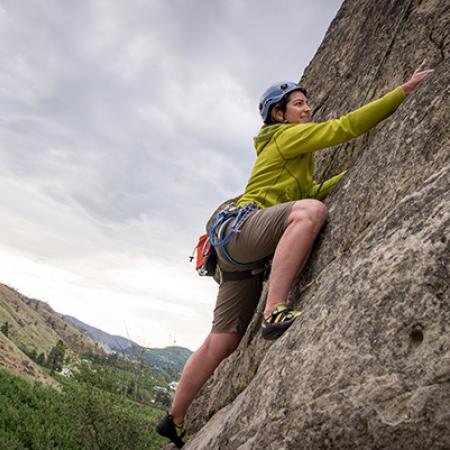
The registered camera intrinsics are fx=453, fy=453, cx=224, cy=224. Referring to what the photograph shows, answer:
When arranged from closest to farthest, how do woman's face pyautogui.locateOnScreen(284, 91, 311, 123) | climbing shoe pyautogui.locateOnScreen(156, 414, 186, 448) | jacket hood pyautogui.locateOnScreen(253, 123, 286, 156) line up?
jacket hood pyautogui.locateOnScreen(253, 123, 286, 156) < woman's face pyautogui.locateOnScreen(284, 91, 311, 123) < climbing shoe pyautogui.locateOnScreen(156, 414, 186, 448)

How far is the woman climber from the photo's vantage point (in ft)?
14.7

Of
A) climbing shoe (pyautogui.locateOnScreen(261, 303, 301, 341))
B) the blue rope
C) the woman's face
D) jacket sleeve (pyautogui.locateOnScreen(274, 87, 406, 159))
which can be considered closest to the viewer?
climbing shoe (pyautogui.locateOnScreen(261, 303, 301, 341))

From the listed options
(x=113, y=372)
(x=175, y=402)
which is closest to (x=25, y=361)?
(x=113, y=372)

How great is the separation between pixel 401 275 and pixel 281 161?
91.7 inches

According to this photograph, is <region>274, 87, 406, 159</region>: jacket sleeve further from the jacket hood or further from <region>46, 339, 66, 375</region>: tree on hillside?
<region>46, 339, 66, 375</region>: tree on hillside

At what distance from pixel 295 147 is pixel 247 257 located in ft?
4.26

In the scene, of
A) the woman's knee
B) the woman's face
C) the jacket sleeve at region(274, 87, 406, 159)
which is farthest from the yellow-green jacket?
the woman's knee

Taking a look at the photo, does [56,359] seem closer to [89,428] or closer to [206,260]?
[89,428]

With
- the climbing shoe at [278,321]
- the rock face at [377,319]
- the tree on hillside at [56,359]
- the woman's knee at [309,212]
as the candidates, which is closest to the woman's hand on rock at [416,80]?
the rock face at [377,319]

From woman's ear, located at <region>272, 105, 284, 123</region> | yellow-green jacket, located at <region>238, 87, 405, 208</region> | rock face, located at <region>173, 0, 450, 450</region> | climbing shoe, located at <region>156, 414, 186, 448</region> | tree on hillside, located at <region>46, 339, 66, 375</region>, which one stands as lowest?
climbing shoe, located at <region>156, 414, 186, 448</region>

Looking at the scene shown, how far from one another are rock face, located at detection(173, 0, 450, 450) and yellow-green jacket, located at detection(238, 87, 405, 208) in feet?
0.79

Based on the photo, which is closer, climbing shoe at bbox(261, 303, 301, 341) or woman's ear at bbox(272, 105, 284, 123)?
climbing shoe at bbox(261, 303, 301, 341)

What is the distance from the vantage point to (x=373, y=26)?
7.35 meters

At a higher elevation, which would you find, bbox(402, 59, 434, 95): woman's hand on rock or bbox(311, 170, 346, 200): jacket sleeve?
bbox(402, 59, 434, 95): woman's hand on rock
